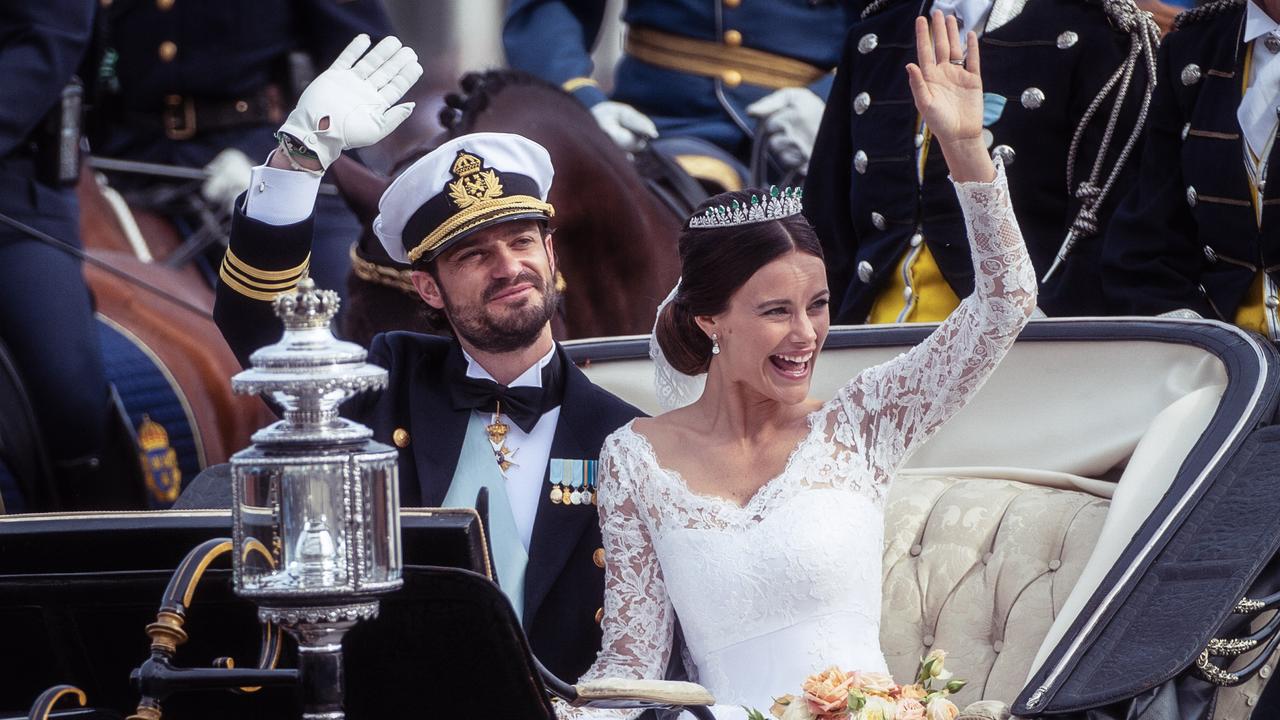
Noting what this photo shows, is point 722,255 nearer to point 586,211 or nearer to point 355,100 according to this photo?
point 355,100

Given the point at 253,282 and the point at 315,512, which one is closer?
the point at 315,512

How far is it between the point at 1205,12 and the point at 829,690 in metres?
1.57

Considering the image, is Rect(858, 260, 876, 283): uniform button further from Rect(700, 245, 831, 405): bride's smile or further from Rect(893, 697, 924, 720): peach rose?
Rect(893, 697, 924, 720): peach rose

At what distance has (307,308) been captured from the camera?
1990 mm

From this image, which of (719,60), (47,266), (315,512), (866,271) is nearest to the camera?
(315,512)

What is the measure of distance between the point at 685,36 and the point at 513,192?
8.42 ft

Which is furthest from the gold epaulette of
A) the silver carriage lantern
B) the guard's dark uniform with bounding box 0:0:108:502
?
the guard's dark uniform with bounding box 0:0:108:502

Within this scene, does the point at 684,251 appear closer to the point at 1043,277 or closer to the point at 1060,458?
the point at 1060,458

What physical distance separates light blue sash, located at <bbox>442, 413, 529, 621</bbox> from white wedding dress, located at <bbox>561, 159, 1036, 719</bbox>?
125mm

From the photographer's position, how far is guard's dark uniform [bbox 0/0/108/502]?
4832 mm

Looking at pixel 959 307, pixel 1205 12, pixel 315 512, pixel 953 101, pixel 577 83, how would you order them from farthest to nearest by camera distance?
pixel 577 83 → pixel 1205 12 → pixel 959 307 → pixel 953 101 → pixel 315 512

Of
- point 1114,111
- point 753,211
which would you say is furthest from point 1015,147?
point 753,211

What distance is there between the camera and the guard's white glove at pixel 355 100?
2729 millimetres

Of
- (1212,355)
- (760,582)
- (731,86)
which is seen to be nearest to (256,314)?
(760,582)
